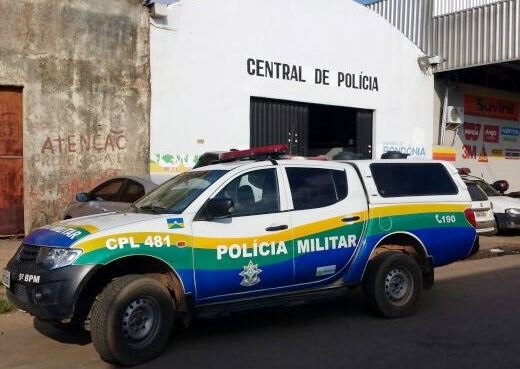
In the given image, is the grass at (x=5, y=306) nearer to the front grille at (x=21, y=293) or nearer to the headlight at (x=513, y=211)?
the front grille at (x=21, y=293)

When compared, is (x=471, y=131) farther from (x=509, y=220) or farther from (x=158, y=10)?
(x=158, y=10)

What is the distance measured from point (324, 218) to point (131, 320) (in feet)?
7.51

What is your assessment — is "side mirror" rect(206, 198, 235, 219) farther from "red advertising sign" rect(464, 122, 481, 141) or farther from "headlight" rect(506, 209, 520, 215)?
"red advertising sign" rect(464, 122, 481, 141)

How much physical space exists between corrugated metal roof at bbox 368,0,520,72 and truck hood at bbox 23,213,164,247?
52.7ft

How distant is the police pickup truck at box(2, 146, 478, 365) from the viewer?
5.43m

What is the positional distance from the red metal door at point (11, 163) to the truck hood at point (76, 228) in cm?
695

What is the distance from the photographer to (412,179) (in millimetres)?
7551

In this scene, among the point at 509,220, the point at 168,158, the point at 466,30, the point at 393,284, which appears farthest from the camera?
the point at 466,30

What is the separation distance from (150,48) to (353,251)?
8.41m

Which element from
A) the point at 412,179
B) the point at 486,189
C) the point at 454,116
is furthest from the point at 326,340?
the point at 454,116

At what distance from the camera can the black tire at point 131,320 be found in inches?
211

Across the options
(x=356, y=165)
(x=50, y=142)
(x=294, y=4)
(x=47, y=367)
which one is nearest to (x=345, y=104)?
(x=294, y=4)

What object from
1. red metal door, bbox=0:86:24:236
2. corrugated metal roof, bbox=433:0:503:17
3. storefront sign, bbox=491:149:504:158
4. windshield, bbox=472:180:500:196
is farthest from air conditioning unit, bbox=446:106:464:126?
red metal door, bbox=0:86:24:236

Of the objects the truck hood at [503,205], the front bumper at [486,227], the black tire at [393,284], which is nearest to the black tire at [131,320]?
the black tire at [393,284]
